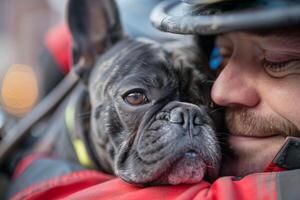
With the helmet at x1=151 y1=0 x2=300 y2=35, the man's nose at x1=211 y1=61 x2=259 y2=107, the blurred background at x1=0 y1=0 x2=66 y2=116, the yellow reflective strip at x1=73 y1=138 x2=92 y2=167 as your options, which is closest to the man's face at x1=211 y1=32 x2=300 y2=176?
the man's nose at x1=211 y1=61 x2=259 y2=107

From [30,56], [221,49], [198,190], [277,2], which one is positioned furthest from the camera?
[30,56]

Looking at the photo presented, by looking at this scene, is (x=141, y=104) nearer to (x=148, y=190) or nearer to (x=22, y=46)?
(x=148, y=190)

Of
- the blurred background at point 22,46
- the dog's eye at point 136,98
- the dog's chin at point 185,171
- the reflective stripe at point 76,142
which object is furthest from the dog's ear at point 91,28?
the dog's chin at point 185,171

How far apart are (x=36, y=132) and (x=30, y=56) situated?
0.51 meters

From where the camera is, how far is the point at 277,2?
847 millimetres

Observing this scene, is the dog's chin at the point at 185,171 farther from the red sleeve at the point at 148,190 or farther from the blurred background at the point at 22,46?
the blurred background at the point at 22,46

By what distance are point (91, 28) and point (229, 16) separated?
705 millimetres

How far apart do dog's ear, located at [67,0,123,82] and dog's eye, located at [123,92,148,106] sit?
31 cm

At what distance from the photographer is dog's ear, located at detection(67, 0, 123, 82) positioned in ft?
4.93

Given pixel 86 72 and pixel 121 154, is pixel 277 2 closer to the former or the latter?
pixel 121 154

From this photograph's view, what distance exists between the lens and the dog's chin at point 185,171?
3.40ft

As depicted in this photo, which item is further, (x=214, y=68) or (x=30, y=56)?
(x=30, y=56)

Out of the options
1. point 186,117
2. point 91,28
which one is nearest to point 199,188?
point 186,117

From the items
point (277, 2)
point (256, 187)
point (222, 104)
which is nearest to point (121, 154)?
point (222, 104)
